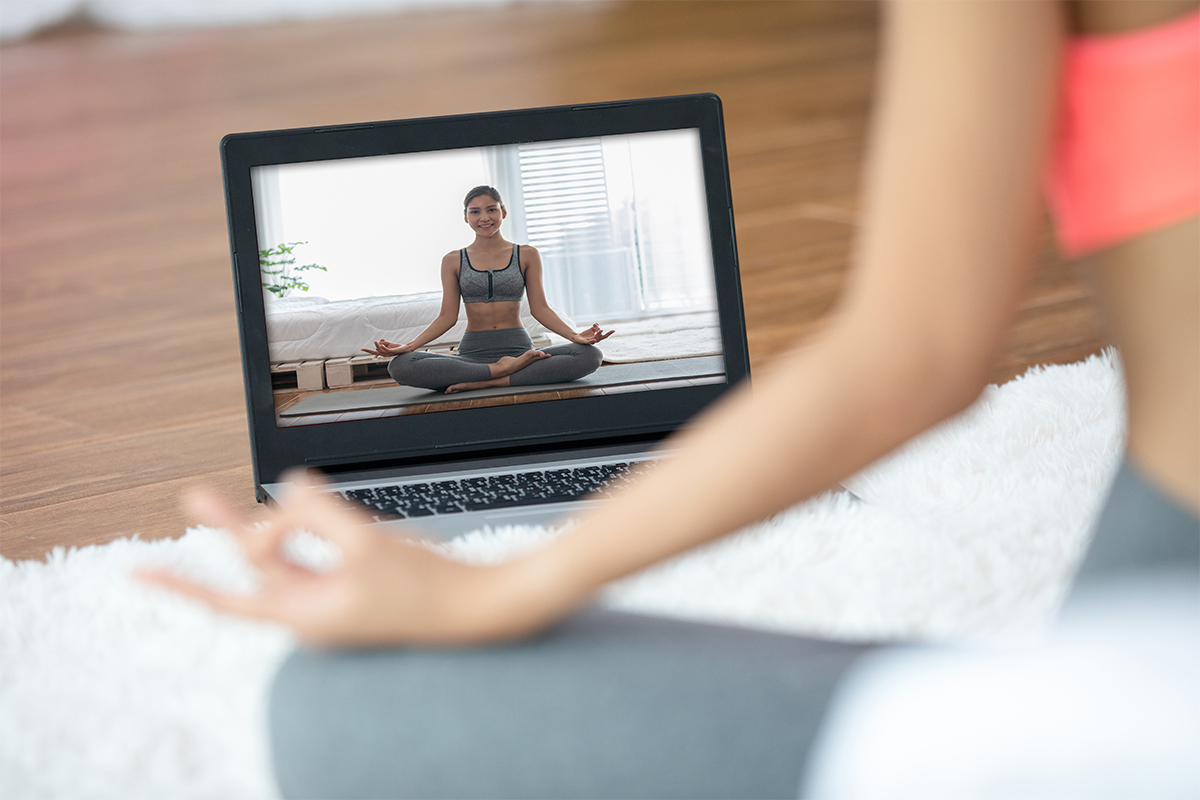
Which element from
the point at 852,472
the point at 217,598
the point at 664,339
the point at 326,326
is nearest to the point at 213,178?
the point at 326,326

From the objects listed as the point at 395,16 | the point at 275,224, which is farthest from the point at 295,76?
the point at 275,224

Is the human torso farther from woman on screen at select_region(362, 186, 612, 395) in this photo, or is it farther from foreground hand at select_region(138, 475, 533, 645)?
foreground hand at select_region(138, 475, 533, 645)

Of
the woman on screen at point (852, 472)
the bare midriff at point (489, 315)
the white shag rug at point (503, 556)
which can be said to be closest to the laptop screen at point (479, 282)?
the bare midriff at point (489, 315)

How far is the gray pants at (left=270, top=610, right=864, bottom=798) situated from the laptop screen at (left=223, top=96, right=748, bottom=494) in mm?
676

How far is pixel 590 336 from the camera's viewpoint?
44.9 inches

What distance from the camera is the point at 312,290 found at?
1.09m

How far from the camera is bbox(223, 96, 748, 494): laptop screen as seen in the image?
108cm

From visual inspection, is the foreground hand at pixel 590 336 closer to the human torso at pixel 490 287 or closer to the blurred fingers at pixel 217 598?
the human torso at pixel 490 287

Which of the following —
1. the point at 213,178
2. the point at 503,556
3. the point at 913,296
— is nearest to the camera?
the point at 913,296

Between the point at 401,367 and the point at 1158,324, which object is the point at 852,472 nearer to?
the point at 1158,324

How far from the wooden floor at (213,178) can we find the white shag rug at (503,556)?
20 centimetres

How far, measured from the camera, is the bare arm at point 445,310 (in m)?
1.10

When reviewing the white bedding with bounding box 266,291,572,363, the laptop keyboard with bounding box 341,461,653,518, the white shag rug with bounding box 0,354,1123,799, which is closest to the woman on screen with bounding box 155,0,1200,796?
the white shag rug with bounding box 0,354,1123,799

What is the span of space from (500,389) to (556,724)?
712 mm
